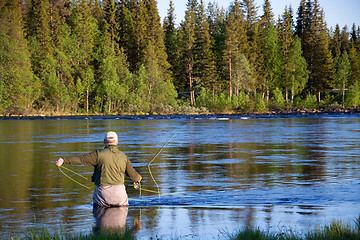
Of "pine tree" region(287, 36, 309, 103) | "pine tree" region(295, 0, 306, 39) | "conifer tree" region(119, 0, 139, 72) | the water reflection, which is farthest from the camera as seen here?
"pine tree" region(295, 0, 306, 39)

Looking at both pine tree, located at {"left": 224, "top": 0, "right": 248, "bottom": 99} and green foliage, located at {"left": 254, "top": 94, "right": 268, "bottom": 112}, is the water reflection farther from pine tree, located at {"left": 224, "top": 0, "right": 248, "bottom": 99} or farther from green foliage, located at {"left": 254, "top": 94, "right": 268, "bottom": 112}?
pine tree, located at {"left": 224, "top": 0, "right": 248, "bottom": 99}

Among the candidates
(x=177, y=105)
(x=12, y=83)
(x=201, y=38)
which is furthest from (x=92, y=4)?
(x=12, y=83)

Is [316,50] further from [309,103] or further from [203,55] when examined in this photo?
[203,55]

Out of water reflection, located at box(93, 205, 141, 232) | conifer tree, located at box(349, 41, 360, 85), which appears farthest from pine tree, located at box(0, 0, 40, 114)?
conifer tree, located at box(349, 41, 360, 85)

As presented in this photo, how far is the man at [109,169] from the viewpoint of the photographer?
10.2 metres

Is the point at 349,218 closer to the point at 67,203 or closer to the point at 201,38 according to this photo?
the point at 67,203

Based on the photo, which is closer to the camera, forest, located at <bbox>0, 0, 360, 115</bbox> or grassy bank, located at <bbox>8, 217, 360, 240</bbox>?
grassy bank, located at <bbox>8, 217, 360, 240</bbox>

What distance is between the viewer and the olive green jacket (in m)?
10.2

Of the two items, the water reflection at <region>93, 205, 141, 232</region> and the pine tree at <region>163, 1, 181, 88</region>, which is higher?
the pine tree at <region>163, 1, 181, 88</region>

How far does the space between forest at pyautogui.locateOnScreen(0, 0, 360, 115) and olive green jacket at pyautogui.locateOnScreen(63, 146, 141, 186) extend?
211 feet

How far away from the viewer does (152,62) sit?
91.9 metres

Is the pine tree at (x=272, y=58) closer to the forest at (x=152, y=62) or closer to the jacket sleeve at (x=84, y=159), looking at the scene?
the forest at (x=152, y=62)

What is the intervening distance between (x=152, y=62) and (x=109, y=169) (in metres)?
82.4

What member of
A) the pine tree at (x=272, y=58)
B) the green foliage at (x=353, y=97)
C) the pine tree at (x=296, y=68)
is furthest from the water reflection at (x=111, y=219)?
the green foliage at (x=353, y=97)
